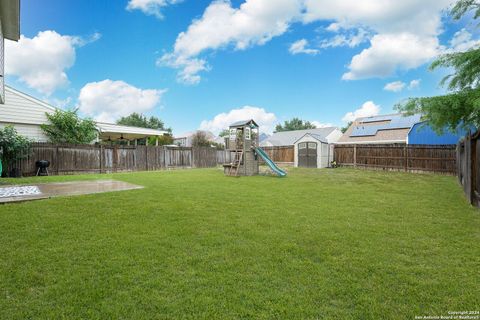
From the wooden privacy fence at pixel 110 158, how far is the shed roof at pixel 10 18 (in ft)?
16.6

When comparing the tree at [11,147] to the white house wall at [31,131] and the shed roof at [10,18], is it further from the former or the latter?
the shed roof at [10,18]

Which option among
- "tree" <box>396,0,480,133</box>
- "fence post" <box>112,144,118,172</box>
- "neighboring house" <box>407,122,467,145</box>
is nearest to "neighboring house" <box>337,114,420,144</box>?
"neighboring house" <box>407,122,467,145</box>

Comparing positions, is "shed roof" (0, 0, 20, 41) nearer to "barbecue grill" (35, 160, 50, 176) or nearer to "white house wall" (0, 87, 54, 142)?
"white house wall" (0, 87, 54, 142)

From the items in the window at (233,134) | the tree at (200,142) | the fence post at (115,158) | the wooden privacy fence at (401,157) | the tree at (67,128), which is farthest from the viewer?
the tree at (200,142)

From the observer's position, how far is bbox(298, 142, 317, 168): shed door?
61.4 feet

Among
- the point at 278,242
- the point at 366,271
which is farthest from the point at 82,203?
the point at 366,271

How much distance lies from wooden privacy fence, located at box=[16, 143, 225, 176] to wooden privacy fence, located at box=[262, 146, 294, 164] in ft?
19.0

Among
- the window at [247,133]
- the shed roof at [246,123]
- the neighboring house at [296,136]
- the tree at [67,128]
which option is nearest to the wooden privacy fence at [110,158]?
the tree at [67,128]

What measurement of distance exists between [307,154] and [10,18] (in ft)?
56.4

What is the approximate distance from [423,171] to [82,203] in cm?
1562

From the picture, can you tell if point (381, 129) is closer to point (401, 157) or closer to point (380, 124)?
point (380, 124)

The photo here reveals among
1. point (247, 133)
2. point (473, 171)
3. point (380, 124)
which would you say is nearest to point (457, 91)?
point (473, 171)

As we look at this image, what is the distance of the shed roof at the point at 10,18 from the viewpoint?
672 centimetres

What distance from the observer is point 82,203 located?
208 inches
